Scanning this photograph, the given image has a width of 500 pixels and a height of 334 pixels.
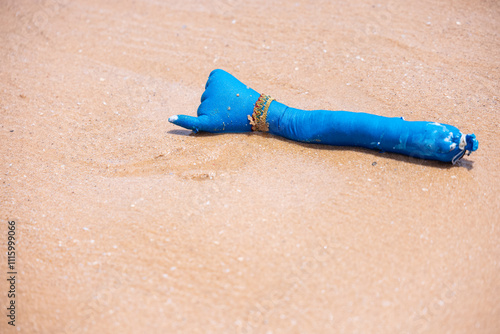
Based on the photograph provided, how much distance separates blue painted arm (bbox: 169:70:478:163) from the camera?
250cm

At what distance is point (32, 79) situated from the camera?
3.98 meters

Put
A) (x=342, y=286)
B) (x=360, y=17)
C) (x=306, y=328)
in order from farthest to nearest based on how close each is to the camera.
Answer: (x=360, y=17)
(x=342, y=286)
(x=306, y=328)

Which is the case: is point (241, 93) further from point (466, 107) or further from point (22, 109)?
point (22, 109)

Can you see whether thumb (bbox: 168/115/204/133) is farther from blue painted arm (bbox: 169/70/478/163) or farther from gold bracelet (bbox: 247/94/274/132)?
gold bracelet (bbox: 247/94/274/132)

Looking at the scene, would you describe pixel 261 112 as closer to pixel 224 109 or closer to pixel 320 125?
pixel 224 109

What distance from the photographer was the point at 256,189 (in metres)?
2.64

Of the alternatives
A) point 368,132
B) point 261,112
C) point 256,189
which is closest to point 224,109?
point 261,112

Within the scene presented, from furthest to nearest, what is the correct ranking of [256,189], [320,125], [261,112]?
[261,112] → [320,125] → [256,189]

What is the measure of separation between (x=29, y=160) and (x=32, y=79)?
4.47 ft

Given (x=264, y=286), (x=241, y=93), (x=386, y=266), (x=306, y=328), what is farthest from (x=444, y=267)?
(x=241, y=93)

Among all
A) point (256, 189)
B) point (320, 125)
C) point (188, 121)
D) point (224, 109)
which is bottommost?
point (256, 189)

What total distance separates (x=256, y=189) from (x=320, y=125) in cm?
67

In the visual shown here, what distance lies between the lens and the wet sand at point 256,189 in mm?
2053

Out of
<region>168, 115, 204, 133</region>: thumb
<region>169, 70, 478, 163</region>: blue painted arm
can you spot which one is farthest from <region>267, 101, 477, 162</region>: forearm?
<region>168, 115, 204, 133</region>: thumb
